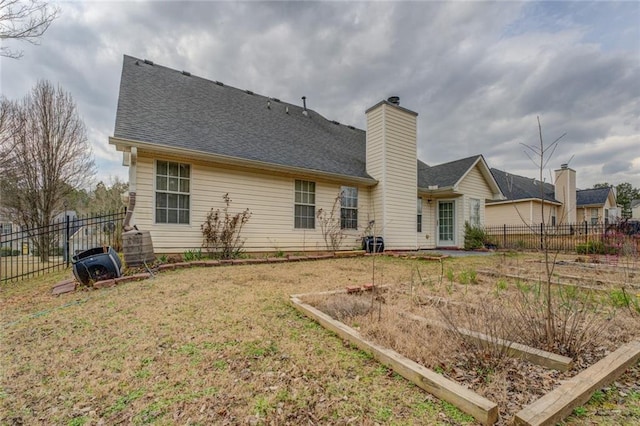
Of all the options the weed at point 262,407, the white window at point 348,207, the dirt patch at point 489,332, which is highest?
the white window at point 348,207

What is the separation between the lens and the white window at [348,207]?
10023 mm

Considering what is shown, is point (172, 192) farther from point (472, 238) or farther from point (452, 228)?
point (472, 238)

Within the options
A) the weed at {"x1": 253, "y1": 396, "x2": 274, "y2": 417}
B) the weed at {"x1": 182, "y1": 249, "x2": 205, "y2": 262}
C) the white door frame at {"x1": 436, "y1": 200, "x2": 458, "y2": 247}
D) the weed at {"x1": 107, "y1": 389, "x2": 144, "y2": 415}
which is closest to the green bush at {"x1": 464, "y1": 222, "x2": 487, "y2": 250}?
the white door frame at {"x1": 436, "y1": 200, "x2": 458, "y2": 247}

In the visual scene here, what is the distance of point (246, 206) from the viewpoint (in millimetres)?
8180

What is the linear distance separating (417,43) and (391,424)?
→ 11.5m

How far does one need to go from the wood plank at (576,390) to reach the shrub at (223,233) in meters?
6.97

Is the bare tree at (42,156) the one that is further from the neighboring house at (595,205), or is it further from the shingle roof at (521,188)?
the neighboring house at (595,205)

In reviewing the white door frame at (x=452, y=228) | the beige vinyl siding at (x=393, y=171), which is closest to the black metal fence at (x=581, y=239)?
the white door frame at (x=452, y=228)

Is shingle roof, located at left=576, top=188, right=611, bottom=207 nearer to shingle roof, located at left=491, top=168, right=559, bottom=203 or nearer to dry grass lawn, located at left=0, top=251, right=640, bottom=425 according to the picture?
shingle roof, located at left=491, top=168, right=559, bottom=203

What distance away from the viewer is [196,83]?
10.2m

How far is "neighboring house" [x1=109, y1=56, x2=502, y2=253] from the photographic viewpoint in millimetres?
7008

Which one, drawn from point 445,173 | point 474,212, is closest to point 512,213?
point 474,212

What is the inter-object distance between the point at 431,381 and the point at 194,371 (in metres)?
1.72

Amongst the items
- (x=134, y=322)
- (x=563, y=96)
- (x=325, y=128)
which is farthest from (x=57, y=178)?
(x=563, y=96)
